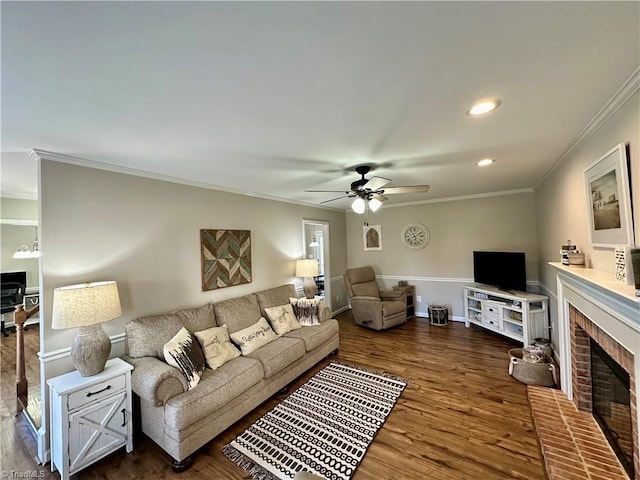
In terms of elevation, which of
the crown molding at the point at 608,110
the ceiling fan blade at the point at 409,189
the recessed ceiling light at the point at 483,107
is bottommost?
the ceiling fan blade at the point at 409,189

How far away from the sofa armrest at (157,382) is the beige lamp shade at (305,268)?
2551 millimetres

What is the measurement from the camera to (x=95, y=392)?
6.57ft

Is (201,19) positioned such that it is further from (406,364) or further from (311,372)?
(406,364)

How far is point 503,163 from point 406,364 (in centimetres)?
270

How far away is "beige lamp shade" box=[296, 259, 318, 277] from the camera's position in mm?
4531

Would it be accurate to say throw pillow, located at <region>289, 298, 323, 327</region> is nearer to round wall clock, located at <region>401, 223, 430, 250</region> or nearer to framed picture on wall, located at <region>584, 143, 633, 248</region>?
round wall clock, located at <region>401, 223, 430, 250</region>

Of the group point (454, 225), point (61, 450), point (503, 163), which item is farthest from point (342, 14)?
point (454, 225)

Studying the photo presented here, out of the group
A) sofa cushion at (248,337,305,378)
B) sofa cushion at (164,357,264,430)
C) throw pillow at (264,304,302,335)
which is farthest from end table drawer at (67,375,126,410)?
throw pillow at (264,304,302,335)

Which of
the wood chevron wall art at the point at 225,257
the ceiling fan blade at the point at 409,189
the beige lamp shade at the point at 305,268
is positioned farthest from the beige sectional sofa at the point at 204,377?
the ceiling fan blade at the point at 409,189

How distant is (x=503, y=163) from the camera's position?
2.95 m

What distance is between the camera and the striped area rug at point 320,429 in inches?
76.8

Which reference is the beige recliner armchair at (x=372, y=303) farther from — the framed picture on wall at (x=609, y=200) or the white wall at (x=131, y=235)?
the framed picture on wall at (x=609, y=200)

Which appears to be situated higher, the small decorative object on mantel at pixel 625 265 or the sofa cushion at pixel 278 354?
the small decorative object on mantel at pixel 625 265

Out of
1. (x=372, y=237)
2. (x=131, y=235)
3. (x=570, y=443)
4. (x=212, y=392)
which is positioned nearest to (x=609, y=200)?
(x=570, y=443)
